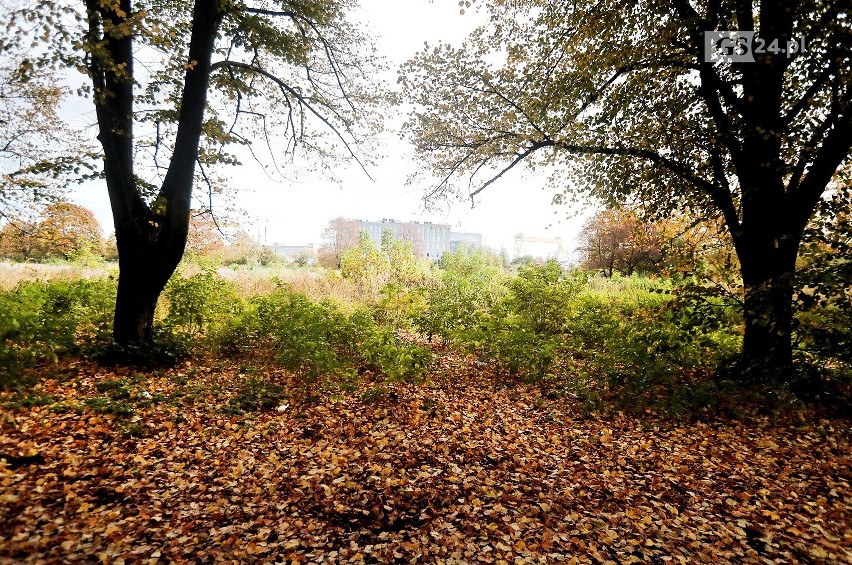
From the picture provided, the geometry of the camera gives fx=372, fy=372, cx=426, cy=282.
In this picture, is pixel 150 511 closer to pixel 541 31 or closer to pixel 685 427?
pixel 685 427

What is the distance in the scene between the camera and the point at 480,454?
157 inches

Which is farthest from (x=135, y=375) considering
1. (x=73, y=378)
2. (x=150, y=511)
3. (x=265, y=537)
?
(x=265, y=537)

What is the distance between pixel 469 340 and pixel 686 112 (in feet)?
16.1

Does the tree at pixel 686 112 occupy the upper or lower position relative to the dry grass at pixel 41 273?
upper

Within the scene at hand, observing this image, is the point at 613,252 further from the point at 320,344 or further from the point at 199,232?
the point at 199,232

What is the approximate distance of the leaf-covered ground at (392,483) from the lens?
8.50 feet

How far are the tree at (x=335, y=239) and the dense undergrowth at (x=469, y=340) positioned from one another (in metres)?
21.7

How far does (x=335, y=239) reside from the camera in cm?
3694

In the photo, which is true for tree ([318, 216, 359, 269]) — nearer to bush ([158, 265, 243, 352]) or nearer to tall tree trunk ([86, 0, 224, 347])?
bush ([158, 265, 243, 352])

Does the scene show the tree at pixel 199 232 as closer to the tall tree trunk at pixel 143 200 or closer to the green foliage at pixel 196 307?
the tall tree trunk at pixel 143 200

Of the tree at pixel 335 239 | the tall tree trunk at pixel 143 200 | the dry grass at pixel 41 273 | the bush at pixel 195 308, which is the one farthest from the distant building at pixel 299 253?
the tall tree trunk at pixel 143 200
